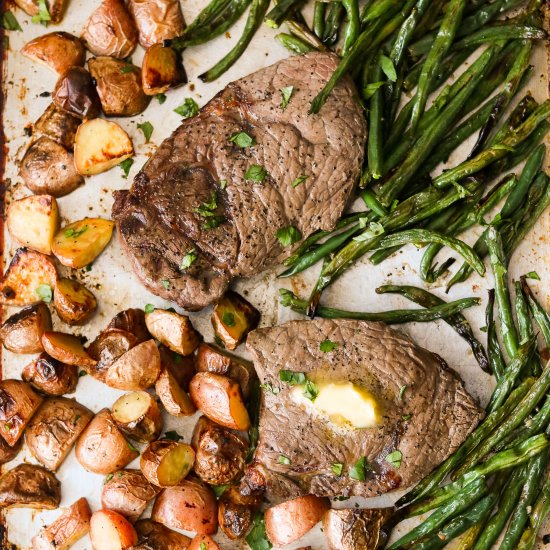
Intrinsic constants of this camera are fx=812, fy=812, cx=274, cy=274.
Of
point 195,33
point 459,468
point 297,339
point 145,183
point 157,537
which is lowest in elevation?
point 157,537

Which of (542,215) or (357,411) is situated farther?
(542,215)

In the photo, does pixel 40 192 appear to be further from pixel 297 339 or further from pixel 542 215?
pixel 542 215

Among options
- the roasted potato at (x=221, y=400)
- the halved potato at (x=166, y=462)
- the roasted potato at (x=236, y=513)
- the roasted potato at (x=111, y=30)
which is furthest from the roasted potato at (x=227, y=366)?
the roasted potato at (x=111, y=30)

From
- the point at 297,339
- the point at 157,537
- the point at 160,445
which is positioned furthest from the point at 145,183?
the point at 157,537

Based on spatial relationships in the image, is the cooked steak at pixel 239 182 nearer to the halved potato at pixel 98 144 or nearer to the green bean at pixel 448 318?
the halved potato at pixel 98 144

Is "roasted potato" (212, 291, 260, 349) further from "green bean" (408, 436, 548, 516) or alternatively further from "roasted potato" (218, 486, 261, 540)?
"green bean" (408, 436, 548, 516)

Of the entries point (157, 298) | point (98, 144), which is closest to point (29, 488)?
point (157, 298)

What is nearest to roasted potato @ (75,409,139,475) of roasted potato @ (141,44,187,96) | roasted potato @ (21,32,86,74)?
roasted potato @ (141,44,187,96)
